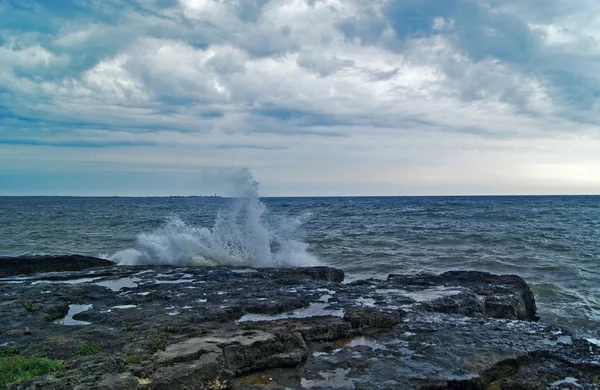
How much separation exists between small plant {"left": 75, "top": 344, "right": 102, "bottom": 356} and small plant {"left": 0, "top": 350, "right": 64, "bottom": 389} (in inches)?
18.0

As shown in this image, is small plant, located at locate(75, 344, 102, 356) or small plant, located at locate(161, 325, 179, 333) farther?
small plant, located at locate(161, 325, 179, 333)

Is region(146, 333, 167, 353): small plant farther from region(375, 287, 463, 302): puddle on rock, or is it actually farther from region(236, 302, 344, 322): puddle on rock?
region(375, 287, 463, 302): puddle on rock

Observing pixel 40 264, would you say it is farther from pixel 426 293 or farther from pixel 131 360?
pixel 426 293

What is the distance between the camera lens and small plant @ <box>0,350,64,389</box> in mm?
5160

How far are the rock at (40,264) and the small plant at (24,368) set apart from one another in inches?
436

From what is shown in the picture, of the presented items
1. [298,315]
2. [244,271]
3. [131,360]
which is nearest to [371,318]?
[298,315]

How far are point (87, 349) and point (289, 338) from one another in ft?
10.0

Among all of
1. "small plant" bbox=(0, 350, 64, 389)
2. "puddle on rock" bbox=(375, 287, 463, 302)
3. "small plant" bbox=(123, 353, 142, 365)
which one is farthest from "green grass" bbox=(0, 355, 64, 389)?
"puddle on rock" bbox=(375, 287, 463, 302)

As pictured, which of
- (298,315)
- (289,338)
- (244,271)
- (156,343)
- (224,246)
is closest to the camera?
(156,343)

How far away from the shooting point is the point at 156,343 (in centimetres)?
651

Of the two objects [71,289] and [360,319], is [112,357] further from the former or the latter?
[71,289]

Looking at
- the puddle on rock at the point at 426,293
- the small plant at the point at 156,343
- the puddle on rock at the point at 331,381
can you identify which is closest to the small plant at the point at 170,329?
the small plant at the point at 156,343

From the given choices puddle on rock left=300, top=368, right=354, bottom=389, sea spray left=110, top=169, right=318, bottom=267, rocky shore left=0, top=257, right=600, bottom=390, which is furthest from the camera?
sea spray left=110, top=169, right=318, bottom=267

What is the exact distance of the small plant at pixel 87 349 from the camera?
6242 millimetres
